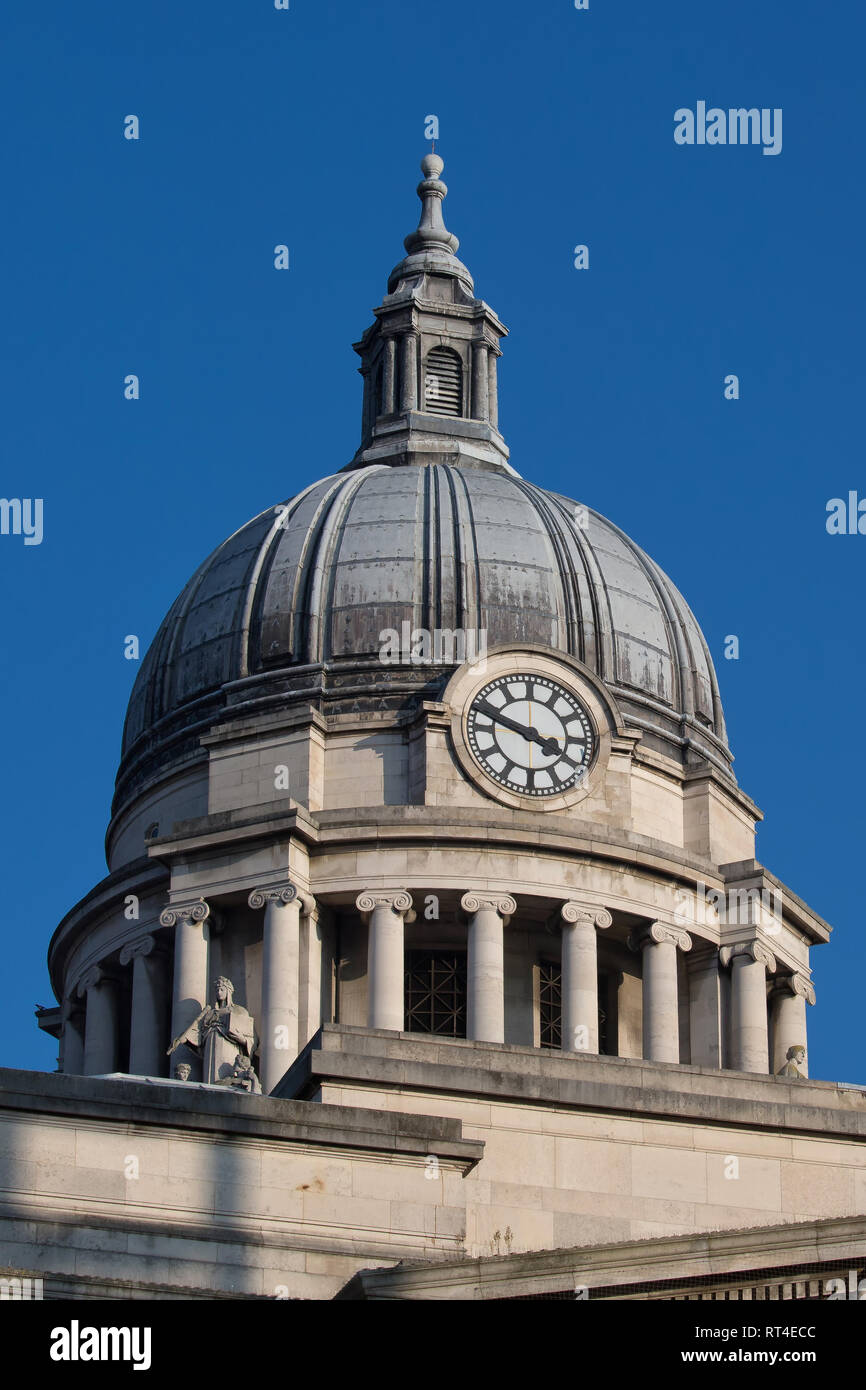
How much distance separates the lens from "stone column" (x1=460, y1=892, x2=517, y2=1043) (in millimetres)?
63969

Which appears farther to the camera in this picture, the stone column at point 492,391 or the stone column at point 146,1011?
the stone column at point 492,391

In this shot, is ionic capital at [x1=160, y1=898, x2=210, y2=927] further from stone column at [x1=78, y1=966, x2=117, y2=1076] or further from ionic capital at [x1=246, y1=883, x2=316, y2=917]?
stone column at [x1=78, y1=966, x2=117, y2=1076]

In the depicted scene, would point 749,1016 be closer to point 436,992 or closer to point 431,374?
point 436,992

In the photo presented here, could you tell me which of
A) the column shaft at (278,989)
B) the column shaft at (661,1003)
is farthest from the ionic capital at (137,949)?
the column shaft at (661,1003)

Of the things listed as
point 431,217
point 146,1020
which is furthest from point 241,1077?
point 431,217

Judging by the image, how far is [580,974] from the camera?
6500 centimetres

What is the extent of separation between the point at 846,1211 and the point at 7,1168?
12.5 m

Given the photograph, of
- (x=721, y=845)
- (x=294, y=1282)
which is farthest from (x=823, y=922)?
(x=294, y=1282)

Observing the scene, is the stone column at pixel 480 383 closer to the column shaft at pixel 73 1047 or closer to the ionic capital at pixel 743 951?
the ionic capital at pixel 743 951

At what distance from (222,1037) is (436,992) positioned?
9797mm

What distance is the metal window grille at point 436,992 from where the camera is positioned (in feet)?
217

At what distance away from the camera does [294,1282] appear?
40.7m

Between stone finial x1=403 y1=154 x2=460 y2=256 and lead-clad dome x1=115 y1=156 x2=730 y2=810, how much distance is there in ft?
30.8
